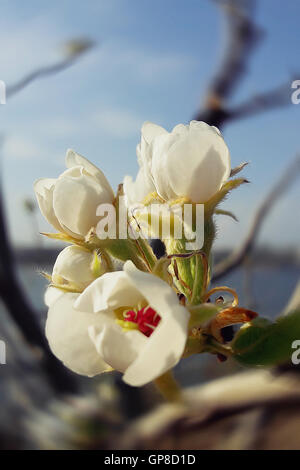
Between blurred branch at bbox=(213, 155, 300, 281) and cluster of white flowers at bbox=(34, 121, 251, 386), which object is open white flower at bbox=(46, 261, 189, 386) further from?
blurred branch at bbox=(213, 155, 300, 281)

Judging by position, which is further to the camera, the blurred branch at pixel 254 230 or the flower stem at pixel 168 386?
the blurred branch at pixel 254 230

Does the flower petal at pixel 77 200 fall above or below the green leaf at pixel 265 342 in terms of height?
above

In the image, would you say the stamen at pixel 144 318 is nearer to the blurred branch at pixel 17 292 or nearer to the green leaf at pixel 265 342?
the green leaf at pixel 265 342

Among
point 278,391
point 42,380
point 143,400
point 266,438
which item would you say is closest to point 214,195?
point 278,391

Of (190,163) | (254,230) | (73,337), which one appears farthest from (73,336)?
(254,230)

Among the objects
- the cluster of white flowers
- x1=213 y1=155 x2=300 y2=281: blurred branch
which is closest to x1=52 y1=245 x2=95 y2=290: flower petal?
the cluster of white flowers

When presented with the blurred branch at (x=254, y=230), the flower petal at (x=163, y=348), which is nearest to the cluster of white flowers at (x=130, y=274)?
the flower petal at (x=163, y=348)
